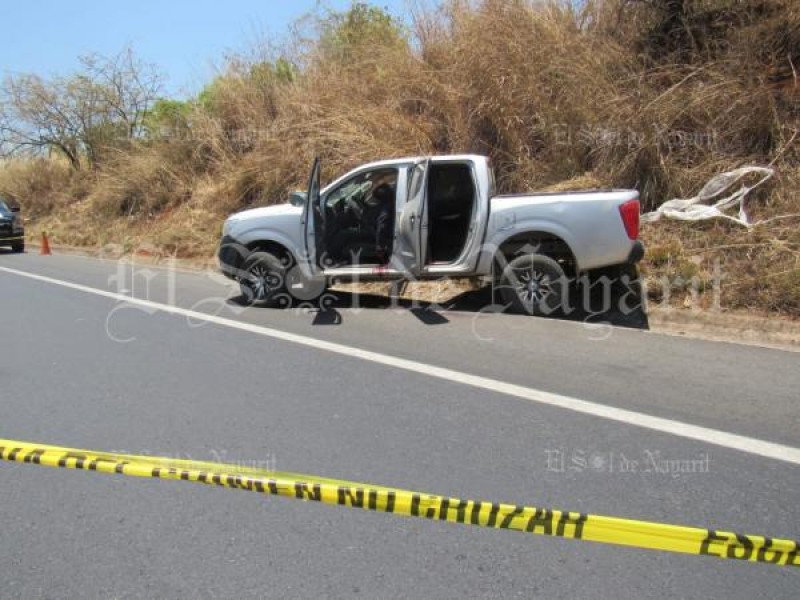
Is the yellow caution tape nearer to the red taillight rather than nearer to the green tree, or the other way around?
the red taillight

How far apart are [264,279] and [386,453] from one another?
4895mm

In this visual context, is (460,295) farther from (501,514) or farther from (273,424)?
(501,514)

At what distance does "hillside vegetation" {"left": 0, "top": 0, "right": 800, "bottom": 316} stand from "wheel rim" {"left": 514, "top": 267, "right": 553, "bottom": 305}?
131cm

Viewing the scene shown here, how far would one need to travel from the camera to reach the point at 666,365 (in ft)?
17.9

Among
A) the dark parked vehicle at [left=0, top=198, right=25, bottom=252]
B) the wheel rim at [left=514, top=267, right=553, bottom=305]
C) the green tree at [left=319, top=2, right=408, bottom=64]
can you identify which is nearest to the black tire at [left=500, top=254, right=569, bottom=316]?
the wheel rim at [left=514, top=267, right=553, bottom=305]

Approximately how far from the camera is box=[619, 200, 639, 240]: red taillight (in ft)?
22.0

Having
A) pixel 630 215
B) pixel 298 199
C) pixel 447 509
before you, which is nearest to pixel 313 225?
pixel 298 199

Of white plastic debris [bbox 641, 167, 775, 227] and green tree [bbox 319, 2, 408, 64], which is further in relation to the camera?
green tree [bbox 319, 2, 408, 64]

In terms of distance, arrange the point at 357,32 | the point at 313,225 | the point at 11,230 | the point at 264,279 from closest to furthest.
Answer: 1. the point at 313,225
2. the point at 264,279
3. the point at 357,32
4. the point at 11,230

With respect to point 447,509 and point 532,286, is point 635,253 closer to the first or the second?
point 532,286

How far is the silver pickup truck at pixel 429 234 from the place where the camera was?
6.89 metres

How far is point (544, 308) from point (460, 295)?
63.2 inches

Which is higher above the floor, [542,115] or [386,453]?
[542,115]

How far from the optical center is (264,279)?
830cm
